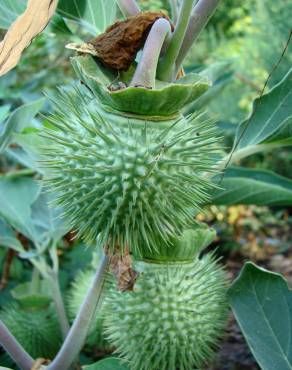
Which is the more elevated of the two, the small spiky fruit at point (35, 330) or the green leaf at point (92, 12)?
the green leaf at point (92, 12)

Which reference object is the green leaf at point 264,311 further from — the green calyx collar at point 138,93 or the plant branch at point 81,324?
the green calyx collar at point 138,93

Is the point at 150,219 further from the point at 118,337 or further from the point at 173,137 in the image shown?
the point at 118,337

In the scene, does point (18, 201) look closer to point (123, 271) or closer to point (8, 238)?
point (8, 238)

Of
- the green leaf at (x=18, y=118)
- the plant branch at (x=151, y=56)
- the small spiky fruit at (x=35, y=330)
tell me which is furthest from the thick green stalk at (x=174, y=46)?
the small spiky fruit at (x=35, y=330)

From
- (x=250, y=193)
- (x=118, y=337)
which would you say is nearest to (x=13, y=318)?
(x=118, y=337)

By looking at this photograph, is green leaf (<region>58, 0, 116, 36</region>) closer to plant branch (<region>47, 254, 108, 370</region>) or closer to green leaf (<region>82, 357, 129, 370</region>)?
plant branch (<region>47, 254, 108, 370</region>)

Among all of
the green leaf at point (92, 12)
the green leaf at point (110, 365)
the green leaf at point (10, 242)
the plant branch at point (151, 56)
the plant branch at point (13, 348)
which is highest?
the green leaf at point (92, 12)

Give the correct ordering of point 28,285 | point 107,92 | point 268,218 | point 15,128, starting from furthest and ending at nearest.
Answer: point 268,218, point 28,285, point 15,128, point 107,92

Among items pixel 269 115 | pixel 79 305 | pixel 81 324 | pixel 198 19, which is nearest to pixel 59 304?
pixel 79 305

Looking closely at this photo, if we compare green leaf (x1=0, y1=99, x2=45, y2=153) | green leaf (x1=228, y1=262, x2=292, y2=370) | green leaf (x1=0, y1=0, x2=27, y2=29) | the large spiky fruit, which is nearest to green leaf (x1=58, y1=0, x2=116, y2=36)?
green leaf (x1=0, y1=0, x2=27, y2=29)
